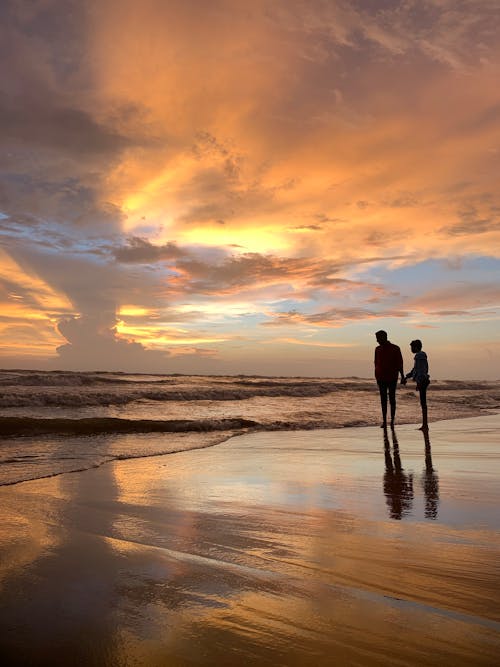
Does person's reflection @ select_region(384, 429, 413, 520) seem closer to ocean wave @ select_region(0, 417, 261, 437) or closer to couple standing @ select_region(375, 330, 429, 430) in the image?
couple standing @ select_region(375, 330, 429, 430)

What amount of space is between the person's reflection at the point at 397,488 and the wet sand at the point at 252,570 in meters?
0.03

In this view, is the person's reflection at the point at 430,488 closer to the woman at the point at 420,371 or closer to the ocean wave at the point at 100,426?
the woman at the point at 420,371

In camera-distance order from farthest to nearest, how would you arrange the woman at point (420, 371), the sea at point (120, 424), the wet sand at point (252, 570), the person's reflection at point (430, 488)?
the woman at point (420, 371)
the sea at point (120, 424)
the person's reflection at point (430, 488)
the wet sand at point (252, 570)

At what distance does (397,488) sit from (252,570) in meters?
2.86

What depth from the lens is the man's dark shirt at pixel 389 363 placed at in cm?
1248

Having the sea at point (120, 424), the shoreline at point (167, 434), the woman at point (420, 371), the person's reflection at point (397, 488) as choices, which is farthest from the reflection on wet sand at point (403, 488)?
the woman at point (420, 371)

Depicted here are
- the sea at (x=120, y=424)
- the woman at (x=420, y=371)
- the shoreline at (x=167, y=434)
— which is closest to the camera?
the shoreline at (x=167, y=434)

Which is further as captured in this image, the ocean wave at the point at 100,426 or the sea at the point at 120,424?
the ocean wave at the point at 100,426

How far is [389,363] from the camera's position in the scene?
12.5m

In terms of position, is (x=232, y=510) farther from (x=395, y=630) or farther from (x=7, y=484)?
(x=7, y=484)

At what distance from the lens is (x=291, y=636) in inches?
85.2

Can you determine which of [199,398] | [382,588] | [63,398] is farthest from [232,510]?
[199,398]

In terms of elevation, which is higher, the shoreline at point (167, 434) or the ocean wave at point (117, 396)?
the ocean wave at point (117, 396)

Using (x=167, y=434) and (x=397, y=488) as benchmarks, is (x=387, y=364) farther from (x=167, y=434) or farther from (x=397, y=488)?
(x=397, y=488)
